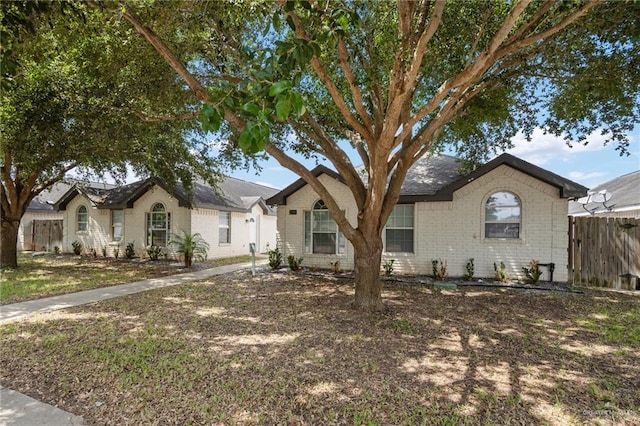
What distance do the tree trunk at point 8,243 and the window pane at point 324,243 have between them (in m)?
11.4

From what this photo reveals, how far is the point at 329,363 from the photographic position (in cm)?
428

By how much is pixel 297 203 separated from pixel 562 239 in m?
8.83

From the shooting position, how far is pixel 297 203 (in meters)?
13.0

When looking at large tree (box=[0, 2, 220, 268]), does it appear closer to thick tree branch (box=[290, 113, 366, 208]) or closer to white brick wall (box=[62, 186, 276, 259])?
thick tree branch (box=[290, 113, 366, 208])

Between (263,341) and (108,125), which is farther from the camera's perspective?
(108,125)

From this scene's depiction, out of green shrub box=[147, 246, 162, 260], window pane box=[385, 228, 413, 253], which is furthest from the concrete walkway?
window pane box=[385, 228, 413, 253]

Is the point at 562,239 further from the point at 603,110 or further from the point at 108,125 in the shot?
the point at 108,125

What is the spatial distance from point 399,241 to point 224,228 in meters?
9.85

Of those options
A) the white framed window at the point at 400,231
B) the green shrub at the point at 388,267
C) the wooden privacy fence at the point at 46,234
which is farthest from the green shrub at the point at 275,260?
the wooden privacy fence at the point at 46,234

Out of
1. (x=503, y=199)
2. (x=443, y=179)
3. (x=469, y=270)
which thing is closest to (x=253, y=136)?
(x=469, y=270)

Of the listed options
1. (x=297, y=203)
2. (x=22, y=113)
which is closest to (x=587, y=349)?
(x=297, y=203)

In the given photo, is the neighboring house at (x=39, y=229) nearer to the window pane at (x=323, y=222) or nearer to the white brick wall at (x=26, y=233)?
the white brick wall at (x=26, y=233)

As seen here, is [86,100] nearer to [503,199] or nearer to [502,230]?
[503,199]

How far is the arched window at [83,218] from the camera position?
60.3ft
